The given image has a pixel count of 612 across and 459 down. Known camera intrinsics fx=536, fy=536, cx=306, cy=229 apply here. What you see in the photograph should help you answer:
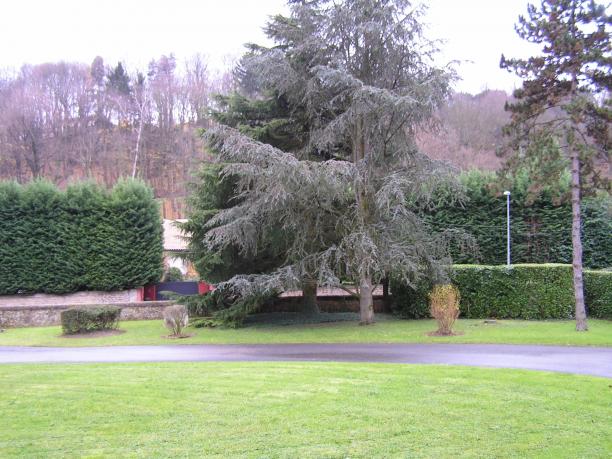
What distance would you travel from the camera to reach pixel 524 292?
18.9m

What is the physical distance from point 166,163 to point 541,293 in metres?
40.6

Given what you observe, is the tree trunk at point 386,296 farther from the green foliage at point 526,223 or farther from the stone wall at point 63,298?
the stone wall at point 63,298

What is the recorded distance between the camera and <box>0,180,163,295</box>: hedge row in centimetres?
2481

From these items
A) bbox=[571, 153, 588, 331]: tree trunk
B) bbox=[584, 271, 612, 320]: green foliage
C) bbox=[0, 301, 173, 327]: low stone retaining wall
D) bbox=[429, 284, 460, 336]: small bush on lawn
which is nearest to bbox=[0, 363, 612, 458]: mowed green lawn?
bbox=[429, 284, 460, 336]: small bush on lawn

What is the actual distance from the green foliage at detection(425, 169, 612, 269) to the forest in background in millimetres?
22806

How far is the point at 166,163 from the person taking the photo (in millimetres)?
51875

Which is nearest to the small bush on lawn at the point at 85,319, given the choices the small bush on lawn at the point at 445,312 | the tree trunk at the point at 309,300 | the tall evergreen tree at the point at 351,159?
the tall evergreen tree at the point at 351,159

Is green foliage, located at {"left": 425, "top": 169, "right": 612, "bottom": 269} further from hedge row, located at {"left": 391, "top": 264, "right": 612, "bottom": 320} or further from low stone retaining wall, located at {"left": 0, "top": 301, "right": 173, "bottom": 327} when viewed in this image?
low stone retaining wall, located at {"left": 0, "top": 301, "right": 173, "bottom": 327}

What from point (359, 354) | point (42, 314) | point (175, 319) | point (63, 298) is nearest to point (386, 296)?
point (175, 319)

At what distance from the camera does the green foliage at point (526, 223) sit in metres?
24.8

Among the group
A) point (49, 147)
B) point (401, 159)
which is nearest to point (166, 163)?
point (49, 147)

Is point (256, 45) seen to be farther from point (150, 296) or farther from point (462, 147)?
point (462, 147)

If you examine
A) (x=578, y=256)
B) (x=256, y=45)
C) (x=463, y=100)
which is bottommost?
(x=578, y=256)

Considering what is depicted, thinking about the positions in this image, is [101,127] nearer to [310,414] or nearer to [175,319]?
[175,319]
